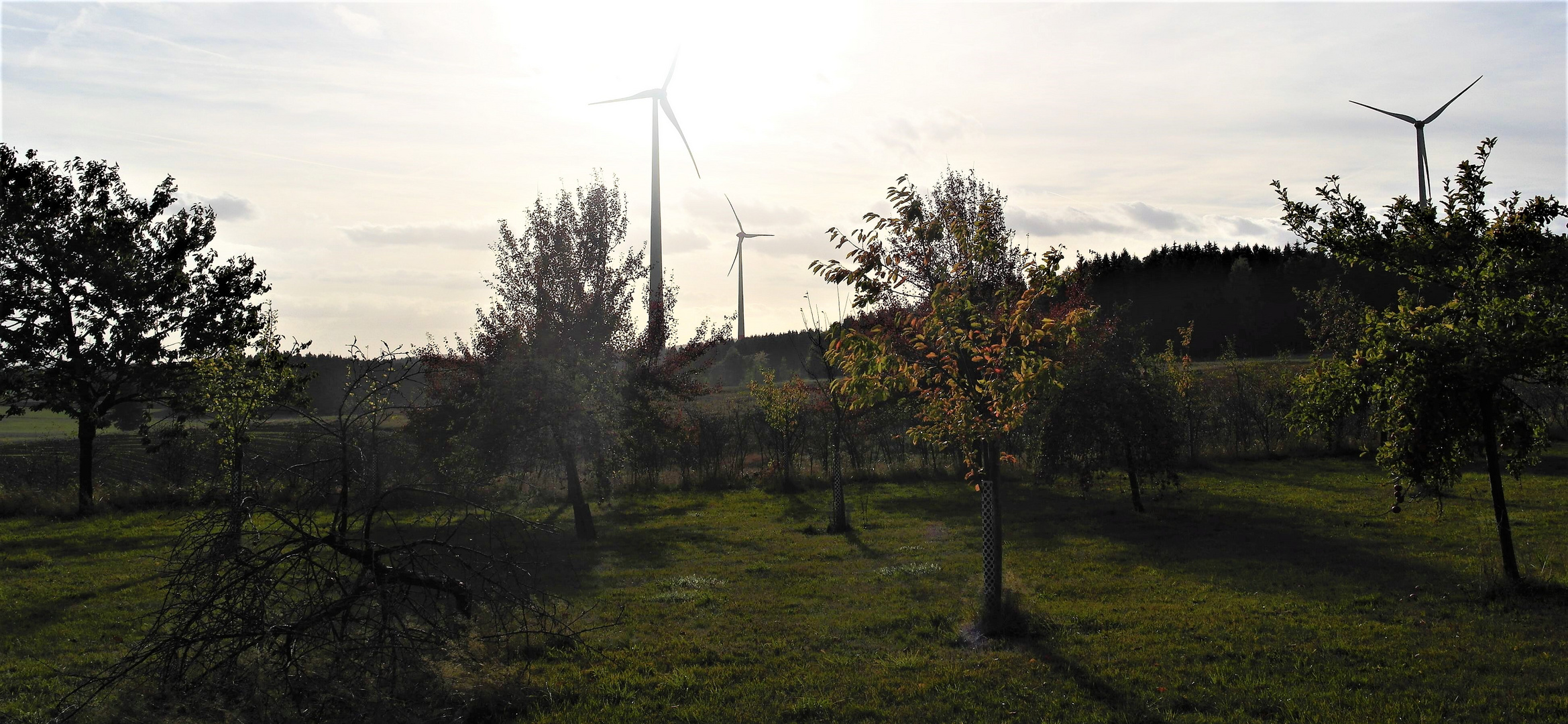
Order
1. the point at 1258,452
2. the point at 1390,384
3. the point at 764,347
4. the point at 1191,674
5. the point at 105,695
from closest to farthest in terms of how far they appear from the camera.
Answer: the point at 105,695
the point at 1191,674
the point at 1390,384
the point at 1258,452
the point at 764,347

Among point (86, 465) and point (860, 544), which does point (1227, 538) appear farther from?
point (86, 465)

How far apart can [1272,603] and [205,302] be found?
24686 millimetres

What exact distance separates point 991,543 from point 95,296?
2240cm

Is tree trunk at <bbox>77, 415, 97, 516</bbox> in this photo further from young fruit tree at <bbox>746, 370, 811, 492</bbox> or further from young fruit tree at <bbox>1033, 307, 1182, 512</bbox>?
young fruit tree at <bbox>1033, 307, 1182, 512</bbox>

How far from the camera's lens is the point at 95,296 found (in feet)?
69.8

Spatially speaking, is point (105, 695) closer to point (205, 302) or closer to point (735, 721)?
point (735, 721)

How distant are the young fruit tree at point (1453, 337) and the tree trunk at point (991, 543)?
4.26 meters

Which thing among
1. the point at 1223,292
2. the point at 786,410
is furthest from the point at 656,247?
the point at 1223,292

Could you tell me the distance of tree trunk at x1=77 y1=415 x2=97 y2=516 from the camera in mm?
21219

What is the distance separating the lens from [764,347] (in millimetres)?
91750

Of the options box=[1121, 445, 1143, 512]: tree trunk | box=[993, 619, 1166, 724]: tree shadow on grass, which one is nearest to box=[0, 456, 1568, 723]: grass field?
box=[993, 619, 1166, 724]: tree shadow on grass

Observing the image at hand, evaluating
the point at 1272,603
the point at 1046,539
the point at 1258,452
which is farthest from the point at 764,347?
the point at 1272,603

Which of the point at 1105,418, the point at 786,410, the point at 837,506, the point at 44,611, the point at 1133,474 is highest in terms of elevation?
the point at 786,410

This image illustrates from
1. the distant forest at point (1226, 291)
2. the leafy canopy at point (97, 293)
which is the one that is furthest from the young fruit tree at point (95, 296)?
the distant forest at point (1226, 291)
